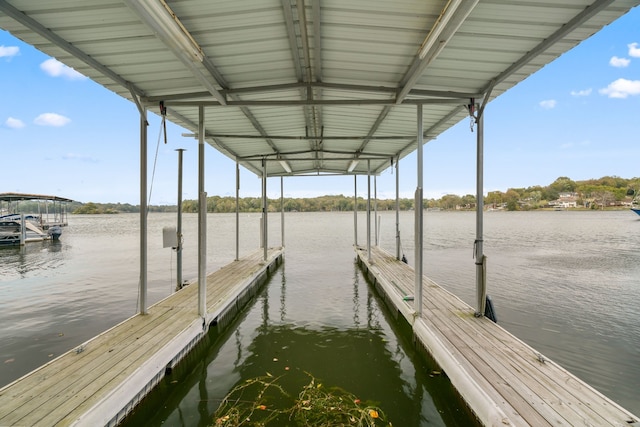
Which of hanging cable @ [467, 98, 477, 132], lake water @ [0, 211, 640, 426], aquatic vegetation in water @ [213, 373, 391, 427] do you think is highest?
hanging cable @ [467, 98, 477, 132]

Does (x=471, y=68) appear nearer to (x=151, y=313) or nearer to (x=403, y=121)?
(x=403, y=121)

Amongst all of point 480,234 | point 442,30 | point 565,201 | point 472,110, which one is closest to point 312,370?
point 480,234

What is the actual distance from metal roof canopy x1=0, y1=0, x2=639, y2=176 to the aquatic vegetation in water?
318 cm

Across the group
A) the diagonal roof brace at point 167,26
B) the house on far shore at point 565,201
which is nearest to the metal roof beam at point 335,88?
the diagonal roof brace at point 167,26

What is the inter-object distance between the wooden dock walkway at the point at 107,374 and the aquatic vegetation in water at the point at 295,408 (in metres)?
0.80

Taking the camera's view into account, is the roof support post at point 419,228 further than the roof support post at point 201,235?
No

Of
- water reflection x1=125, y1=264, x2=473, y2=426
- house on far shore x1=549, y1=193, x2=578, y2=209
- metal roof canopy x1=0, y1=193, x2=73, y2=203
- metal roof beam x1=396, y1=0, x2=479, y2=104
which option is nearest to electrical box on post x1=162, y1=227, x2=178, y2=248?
water reflection x1=125, y1=264, x2=473, y2=426

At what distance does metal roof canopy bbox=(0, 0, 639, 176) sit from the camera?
7.97 ft

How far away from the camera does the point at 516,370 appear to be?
2957mm

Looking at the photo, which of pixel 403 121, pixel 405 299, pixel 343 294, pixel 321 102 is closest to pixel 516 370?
pixel 405 299

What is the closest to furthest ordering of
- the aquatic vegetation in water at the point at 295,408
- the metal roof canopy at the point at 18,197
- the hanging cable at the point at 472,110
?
1. the aquatic vegetation in water at the point at 295,408
2. the hanging cable at the point at 472,110
3. the metal roof canopy at the point at 18,197

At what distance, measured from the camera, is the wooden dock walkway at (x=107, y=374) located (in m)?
2.35

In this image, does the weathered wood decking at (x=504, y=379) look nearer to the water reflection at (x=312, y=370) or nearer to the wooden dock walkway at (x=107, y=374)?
the water reflection at (x=312, y=370)

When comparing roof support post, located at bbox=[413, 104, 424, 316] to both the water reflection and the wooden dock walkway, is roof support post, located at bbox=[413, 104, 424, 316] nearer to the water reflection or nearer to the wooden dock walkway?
the water reflection
